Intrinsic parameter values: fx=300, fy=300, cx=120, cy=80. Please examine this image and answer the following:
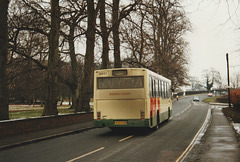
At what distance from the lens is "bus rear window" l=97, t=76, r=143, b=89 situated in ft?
45.4

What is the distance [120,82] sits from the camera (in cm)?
1402

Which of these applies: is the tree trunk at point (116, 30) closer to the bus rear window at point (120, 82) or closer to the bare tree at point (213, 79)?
the bus rear window at point (120, 82)

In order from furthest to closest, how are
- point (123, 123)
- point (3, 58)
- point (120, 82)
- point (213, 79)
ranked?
point (213, 79)
point (3, 58)
point (120, 82)
point (123, 123)

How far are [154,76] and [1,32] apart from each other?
25.6ft

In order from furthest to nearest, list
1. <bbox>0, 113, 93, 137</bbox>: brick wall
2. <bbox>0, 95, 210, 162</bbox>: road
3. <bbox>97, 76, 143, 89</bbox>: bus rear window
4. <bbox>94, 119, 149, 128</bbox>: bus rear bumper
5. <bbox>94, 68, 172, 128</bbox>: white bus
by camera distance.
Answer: <bbox>97, 76, 143, 89</bbox>: bus rear window < <bbox>94, 68, 172, 128</bbox>: white bus < <bbox>94, 119, 149, 128</bbox>: bus rear bumper < <bbox>0, 113, 93, 137</bbox>: brick wall < <bbox>0, 95, 210, 162</bbox>: road

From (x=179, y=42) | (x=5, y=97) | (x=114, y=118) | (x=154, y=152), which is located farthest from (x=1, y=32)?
(x=179, y=42)

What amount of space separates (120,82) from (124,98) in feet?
2.55

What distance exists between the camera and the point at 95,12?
2150 centimetres

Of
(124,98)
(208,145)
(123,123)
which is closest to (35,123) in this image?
A: (123,123)

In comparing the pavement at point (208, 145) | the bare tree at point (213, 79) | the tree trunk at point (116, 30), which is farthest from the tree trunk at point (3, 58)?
the bare tree at point (213, 79)

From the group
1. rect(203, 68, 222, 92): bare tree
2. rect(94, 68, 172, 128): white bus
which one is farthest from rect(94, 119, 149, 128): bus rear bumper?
rect(203, 68, 222, 92): bare tree

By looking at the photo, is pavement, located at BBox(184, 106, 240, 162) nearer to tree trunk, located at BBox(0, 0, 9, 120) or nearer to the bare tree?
tree trunk, located at BBox(0, 0, 9, 120)

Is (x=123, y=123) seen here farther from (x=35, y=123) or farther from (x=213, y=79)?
(x=213, y=79)

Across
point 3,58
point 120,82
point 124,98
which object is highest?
point 3,58
